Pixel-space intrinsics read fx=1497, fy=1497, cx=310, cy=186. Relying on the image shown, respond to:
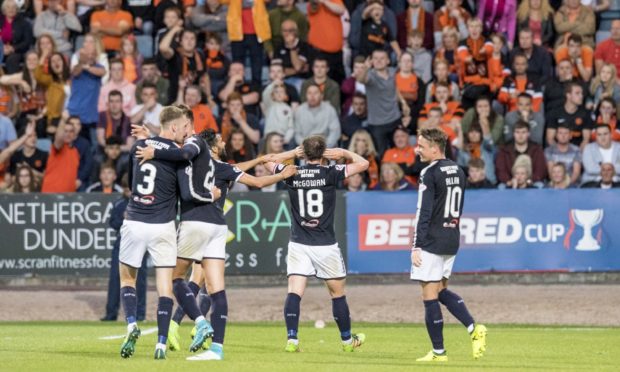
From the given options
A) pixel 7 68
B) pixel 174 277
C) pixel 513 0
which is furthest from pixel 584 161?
pixel 174 277

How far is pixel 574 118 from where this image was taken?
26938mm

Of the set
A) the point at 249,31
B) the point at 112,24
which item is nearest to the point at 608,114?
the point at 249,31

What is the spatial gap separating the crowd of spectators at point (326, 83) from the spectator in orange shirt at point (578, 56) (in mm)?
33

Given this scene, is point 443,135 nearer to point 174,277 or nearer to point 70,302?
point 174,277

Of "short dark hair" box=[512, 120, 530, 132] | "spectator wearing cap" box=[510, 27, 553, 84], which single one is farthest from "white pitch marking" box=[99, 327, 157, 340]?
"spectator wearing cap" box=[510, 27, 553, 84]

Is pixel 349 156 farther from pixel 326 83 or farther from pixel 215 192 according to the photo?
pixel 326 83

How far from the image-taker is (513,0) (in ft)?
92.3

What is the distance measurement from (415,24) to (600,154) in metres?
4.61

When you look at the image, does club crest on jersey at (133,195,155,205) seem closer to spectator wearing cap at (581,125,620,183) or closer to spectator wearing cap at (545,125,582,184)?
spectator wearing cap at (545,125,582,184)

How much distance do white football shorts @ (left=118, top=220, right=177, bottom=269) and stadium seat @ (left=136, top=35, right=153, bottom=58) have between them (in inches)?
582

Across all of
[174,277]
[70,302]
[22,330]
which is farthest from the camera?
[70,302]

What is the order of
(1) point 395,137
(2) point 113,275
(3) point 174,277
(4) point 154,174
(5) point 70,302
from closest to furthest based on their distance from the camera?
(4) point 154,174 < (3) point 174,277 < (2) point 113,275 < (5) point 70,302 < (1) point 395,137

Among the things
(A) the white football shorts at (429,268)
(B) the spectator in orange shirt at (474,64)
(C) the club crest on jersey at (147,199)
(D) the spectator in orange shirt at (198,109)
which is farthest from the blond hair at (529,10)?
(C) the club crest on jersey at (147,199)

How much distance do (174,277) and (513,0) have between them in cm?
1452
